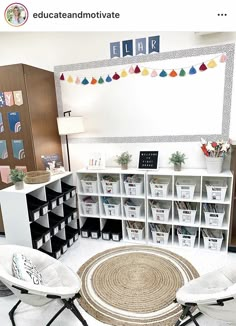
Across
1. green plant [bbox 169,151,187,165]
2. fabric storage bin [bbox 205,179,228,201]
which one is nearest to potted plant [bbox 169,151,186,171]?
green plant [bbox 169,151,187,165]

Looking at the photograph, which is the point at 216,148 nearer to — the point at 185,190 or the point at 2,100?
the point at 185,190

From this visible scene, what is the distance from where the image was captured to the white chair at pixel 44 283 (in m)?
1.28

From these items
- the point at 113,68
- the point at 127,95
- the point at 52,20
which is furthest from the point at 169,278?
the point at 113,68

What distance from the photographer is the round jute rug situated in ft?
5.47

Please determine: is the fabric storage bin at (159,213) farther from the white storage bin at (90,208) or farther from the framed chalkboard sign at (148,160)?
the white storage bin at (90,208)

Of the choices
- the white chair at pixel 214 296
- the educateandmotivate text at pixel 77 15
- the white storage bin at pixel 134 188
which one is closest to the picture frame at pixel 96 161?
the white storage bin at pixel 134 188

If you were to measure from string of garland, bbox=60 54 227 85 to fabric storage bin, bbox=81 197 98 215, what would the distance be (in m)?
1.46

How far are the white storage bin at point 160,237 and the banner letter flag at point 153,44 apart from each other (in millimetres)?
2044

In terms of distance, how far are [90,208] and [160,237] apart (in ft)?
2.95

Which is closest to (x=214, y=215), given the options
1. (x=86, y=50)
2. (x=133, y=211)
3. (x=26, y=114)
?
(x=133, y=211)

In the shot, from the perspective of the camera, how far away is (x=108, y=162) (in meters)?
2.88

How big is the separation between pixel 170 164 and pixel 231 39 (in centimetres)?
141

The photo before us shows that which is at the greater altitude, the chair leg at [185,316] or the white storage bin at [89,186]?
the white storage bin at [89,186]

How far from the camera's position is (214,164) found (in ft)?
7.52
